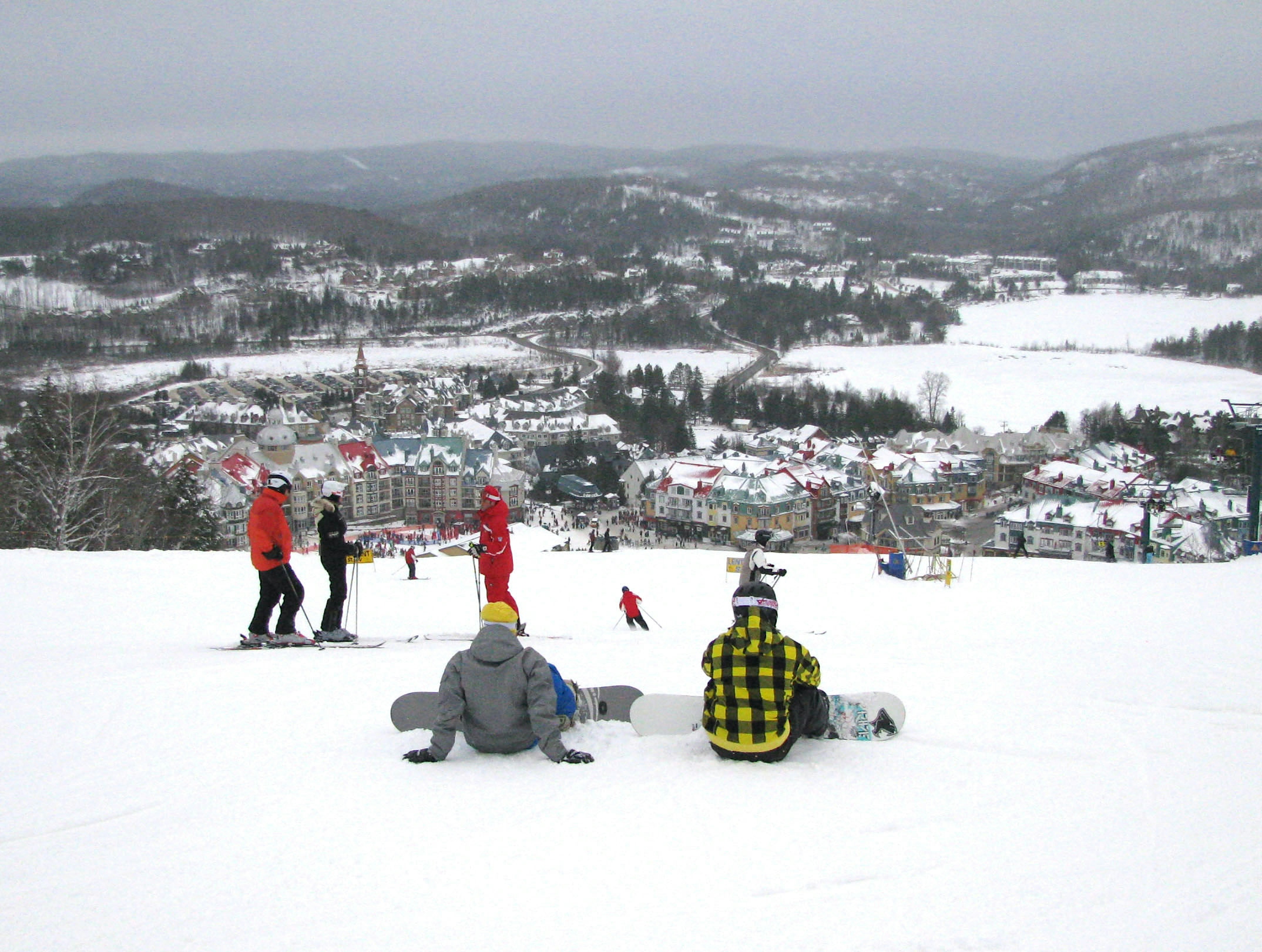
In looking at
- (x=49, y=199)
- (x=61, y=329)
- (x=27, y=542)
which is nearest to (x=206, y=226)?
(x=61, y=329)

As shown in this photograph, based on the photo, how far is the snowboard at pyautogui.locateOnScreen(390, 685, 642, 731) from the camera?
12.0ft

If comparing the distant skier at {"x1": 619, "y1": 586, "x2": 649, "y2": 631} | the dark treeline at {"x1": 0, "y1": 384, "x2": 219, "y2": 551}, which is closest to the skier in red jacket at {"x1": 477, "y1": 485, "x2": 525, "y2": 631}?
the distant skier at {"x1": 619, "y1": 586, "x2": 649, "y2": 631}

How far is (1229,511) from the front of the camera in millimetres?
25859

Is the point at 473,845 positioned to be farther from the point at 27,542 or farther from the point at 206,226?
the point at 206,226

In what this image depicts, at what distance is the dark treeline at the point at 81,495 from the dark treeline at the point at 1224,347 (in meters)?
65.3

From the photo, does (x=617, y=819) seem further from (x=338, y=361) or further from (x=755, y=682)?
(x=338, y=361)

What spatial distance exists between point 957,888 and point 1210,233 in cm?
15065

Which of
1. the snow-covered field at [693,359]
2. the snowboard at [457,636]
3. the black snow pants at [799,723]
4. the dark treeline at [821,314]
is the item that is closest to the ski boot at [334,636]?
the snowboard at [457,636]

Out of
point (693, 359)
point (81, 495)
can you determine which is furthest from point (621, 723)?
point (693, 359)

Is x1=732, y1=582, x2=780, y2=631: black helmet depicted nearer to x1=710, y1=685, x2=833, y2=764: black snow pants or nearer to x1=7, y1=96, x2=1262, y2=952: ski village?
x1=7, y1=96, x2=1262, y2=952: ski village

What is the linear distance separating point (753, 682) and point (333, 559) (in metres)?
3.22

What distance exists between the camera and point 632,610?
7672mm

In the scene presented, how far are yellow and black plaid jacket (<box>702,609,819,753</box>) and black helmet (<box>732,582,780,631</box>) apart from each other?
3 centimetres

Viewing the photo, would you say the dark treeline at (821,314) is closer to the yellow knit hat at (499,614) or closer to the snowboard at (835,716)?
the snowboard at (835,716)
